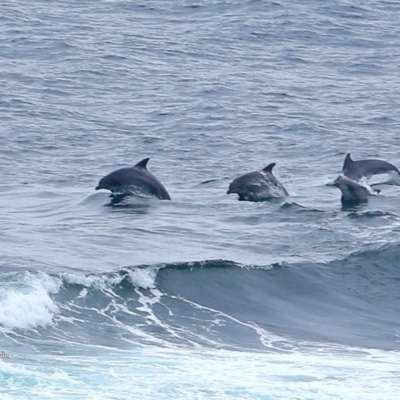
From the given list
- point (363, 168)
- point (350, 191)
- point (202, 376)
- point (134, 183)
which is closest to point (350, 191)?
point (350, 191)

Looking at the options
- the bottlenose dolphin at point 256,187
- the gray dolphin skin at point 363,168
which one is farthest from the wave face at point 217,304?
the gray dolphin skin at point 363,168

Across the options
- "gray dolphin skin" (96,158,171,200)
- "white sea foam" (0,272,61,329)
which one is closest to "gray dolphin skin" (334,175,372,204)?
"gray dolphin skin" (96,158,171,200)

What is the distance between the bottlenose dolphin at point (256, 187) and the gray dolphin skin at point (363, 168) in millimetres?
1850

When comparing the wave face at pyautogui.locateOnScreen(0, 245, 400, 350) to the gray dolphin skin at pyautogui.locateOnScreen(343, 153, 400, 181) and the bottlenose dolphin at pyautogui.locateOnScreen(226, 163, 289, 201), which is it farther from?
the gray dolphin skin at pyautogui.locateOnScreen(343, 153, 400, 181)

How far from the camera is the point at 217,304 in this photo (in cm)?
1859

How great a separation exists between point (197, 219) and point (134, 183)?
2.06 metres

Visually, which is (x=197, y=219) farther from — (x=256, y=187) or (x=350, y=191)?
(x=350, y=191)

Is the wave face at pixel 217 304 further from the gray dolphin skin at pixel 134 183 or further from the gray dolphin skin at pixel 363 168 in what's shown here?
the gray dolphin skin at pixel 363 168

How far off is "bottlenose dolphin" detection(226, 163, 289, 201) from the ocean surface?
0.48 meters

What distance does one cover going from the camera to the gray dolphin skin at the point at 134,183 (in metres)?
25.2

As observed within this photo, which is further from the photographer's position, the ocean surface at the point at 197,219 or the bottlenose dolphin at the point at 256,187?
the bottlenose dolphin at the point at 256,187

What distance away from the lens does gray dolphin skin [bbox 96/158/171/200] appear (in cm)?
2520

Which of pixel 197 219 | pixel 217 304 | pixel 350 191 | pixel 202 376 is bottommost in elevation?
pixel 197 219

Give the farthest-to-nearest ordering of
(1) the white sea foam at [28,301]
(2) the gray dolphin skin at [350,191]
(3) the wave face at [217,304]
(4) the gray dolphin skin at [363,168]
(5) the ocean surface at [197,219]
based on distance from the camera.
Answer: (4) the gray dolphin skin at [363,168]
(2) the gray dolphin skin at [350,191]
(3) the wave face at [217,304]
(1) the white sea foam at [28,301]
(5) the ocean surface at [197,219]
